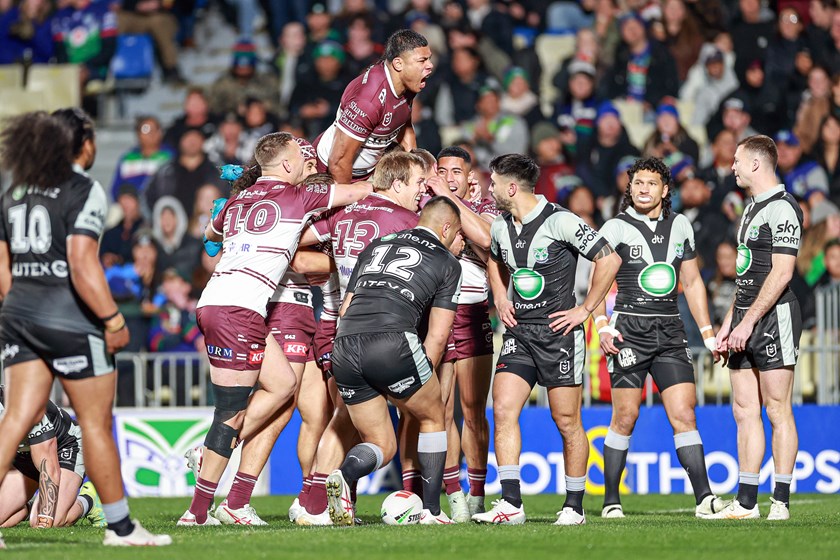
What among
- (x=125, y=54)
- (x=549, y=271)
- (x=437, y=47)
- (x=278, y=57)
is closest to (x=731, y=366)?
(x=549, y=271)

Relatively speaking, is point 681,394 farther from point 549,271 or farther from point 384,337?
point 384,337

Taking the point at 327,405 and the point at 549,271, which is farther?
the point at 327,405

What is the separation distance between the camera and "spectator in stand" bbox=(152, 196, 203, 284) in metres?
16.3

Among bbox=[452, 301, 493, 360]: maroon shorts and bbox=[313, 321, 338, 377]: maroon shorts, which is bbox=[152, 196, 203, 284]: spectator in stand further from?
bbox=[452, 301, 493, 360]: maroon shorts

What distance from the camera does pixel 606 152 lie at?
16.7 meters

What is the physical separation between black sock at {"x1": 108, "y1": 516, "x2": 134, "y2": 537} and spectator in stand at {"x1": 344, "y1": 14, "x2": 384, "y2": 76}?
40.4 feet

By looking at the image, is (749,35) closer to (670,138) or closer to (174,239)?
(670,138)

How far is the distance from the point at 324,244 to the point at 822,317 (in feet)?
19.9

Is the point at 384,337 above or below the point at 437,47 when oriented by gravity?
below

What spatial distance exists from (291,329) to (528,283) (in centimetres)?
185

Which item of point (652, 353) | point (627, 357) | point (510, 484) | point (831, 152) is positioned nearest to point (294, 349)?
point (510, 484)

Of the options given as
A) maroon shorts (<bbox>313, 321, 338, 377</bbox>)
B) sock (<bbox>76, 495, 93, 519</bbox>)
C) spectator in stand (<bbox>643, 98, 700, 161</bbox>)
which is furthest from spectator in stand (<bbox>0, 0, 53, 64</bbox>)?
maroon shorts (<bbox>313, 321, 338, 377</bbox>)

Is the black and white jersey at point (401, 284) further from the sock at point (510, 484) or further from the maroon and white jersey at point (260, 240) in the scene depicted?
the sock at point (510, 484)

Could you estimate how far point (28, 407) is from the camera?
7.04 metres
